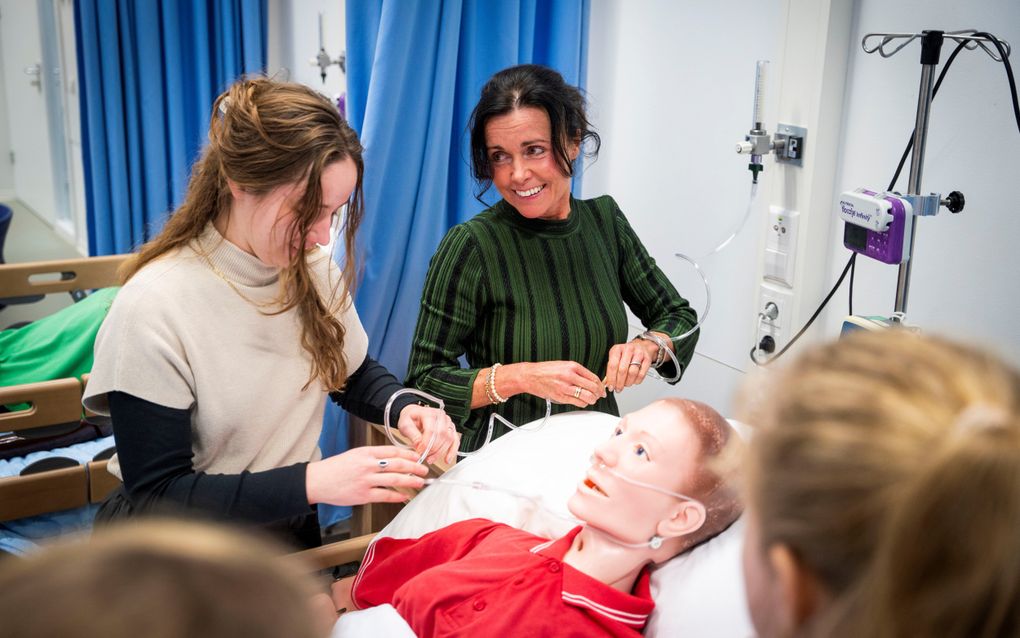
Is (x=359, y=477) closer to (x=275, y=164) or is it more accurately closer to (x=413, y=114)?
(x=275, y=164)

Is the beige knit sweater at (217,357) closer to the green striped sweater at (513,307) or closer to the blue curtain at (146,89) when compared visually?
the green striped sweater at (513,307)

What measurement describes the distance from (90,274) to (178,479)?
1964 mm

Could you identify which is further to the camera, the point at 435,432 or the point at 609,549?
the point at 435,432

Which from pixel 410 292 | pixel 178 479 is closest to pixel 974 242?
pixel 410 292

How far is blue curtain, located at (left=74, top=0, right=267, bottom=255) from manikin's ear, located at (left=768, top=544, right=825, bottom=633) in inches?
136

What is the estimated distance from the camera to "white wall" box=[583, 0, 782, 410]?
238 centimetres

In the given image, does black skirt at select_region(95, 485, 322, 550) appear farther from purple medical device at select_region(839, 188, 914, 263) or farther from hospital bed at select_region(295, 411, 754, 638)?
purple medical device at select_region(839, 188, 914, 263)

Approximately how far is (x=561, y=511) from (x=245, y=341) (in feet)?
2.02

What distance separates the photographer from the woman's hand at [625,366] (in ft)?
5.89

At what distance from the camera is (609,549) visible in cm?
139

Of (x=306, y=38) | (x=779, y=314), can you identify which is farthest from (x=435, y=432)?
(x=306, y=38)

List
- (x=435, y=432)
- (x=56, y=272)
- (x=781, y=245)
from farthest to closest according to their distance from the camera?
1. (x=56, y=272)
2. (x=781, y=245)
3. (x=435, y=432)

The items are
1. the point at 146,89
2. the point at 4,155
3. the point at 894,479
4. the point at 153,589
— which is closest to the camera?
the point at 153,589

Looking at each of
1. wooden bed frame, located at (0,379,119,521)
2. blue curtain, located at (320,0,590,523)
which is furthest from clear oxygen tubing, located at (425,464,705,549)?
wooden bed frame, located at (0,379,119,521)
